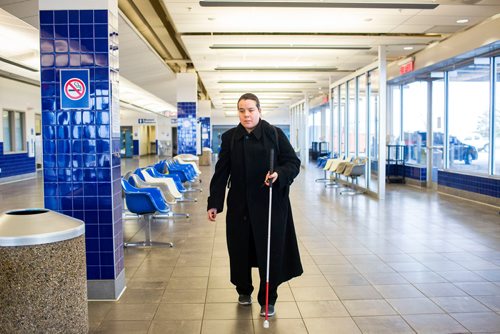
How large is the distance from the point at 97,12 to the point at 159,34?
348 inches

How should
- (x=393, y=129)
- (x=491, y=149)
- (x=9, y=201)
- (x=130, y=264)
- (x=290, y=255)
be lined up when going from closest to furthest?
(x=290, y=255), (x=130, y=264), (x=491, y=149), (x=9, y=201), (x=393, y=129)

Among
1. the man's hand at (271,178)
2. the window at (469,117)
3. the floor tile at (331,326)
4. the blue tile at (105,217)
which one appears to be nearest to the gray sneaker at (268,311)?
the floor tile at (331,326)

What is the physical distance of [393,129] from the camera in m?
15.8

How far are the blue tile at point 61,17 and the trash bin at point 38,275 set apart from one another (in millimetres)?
1765

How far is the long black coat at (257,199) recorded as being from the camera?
11.8ft

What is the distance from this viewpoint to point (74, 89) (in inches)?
155

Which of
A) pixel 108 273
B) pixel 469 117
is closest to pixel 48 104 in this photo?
pixel 108 273

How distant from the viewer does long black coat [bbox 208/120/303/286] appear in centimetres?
358

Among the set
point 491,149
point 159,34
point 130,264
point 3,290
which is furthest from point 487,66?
point 3,290

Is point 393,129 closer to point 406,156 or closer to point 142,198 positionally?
point 406,156

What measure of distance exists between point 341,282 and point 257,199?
1.47m

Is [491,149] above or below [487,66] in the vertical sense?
below

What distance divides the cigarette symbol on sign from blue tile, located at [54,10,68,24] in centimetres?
47

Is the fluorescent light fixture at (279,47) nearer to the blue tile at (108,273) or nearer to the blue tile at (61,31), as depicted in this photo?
the blue tile at (61,31)
